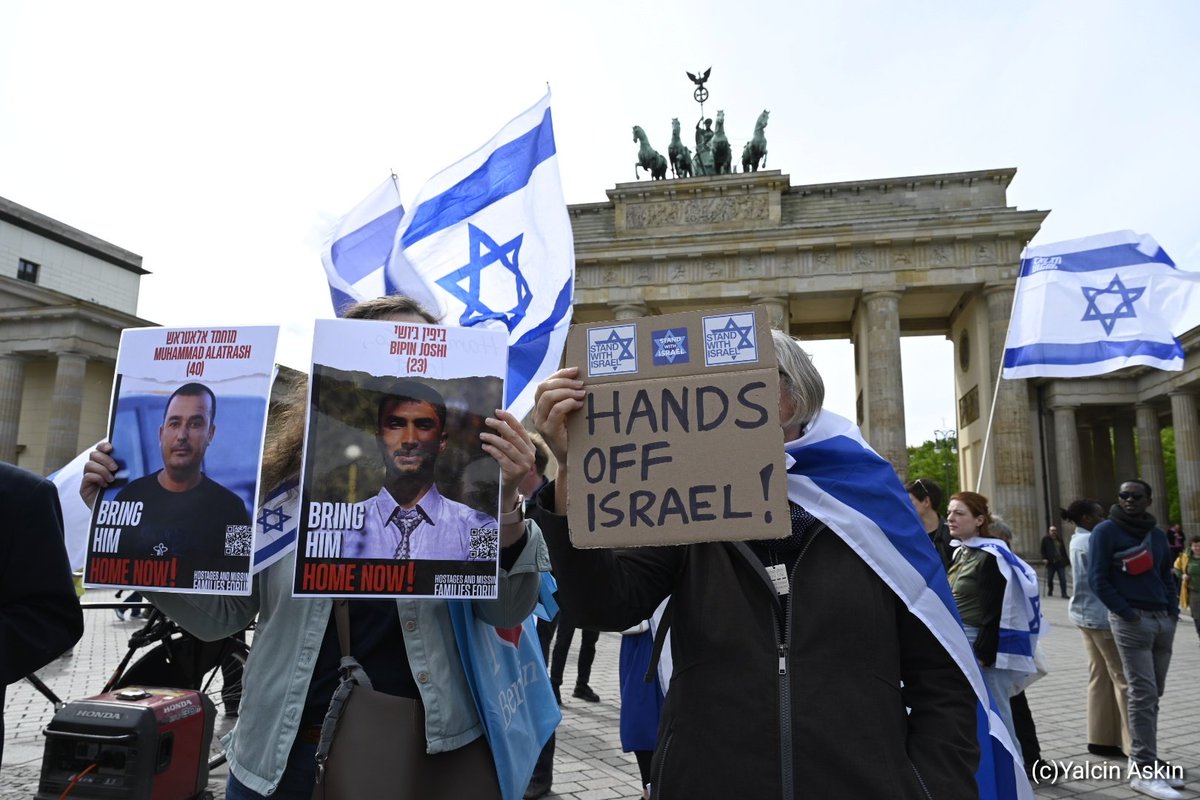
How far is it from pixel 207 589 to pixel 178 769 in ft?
2.93

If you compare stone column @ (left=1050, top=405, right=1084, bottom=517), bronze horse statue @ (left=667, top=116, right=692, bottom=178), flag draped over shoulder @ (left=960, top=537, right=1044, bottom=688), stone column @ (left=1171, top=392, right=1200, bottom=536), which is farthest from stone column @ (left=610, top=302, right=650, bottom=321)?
flag draped over shoulder @ (left=960, top=537, right=1044, bottom=688)

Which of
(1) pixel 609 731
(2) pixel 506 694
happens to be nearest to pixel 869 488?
(2) pixel 506 694

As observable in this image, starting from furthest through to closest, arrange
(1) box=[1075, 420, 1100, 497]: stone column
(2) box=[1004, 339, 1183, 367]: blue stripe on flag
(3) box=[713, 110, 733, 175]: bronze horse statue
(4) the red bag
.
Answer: (1) box=[1075, 420, 1100, 497]: stone column < (3) box=[713, 110, 733, 175]: bronze horse statue < (2) box=[1004, 339, 1183, 367]: blue stripe on flag < (4) the red bag

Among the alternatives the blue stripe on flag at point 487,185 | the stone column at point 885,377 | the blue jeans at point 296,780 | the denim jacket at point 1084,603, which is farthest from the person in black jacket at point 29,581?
the stone column at point 885,377

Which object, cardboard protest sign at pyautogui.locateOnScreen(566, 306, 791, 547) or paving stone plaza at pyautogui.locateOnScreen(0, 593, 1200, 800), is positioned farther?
paving stone plaza at pyautogui.locateOnScreen(0, 593, 1200, 800)

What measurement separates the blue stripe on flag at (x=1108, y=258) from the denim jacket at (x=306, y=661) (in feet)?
27.8

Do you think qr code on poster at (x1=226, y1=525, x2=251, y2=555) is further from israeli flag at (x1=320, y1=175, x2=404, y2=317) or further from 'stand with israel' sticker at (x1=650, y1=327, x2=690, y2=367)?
israeli flag at (x1=320, y1=175, x2=404, y2=317)

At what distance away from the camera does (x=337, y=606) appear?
2068mm

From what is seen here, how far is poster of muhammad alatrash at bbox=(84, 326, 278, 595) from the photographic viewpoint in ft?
6.70

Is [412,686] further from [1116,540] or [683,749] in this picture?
[1116,540]

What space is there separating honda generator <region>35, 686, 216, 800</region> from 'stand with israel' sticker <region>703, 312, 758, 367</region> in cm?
194

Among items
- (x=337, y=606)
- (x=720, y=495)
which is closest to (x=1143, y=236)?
(x=720, y=495)

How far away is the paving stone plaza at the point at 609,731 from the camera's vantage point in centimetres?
Result: 540

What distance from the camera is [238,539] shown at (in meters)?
2.04
